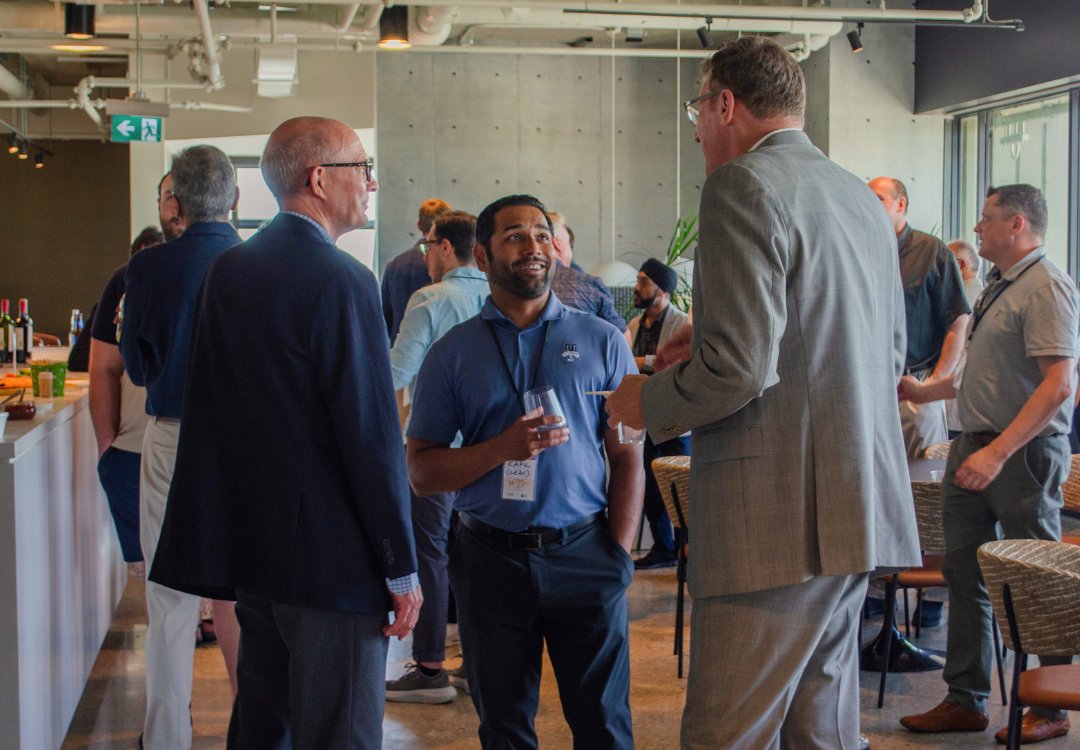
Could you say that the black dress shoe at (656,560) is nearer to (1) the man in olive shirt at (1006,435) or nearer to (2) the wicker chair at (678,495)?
(2) the wicker chair at (678,495)

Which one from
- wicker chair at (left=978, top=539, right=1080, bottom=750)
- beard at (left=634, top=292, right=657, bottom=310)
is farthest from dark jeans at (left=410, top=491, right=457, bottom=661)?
beard at (left=634, top=292, right=657, bottom=310)

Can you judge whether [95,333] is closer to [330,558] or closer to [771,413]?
[330,558]

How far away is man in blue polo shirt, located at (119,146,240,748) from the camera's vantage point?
3.39 m

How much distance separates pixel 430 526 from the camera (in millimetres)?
4434

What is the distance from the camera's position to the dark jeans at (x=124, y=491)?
13.2ft

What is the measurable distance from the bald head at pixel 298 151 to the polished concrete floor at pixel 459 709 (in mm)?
2254

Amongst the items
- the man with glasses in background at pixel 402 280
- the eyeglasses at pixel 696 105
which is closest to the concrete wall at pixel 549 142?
the man with glasses in background at pixel 402 280

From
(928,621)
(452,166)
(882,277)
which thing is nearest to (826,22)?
(452,166)

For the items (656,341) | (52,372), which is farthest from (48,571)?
(656,341)

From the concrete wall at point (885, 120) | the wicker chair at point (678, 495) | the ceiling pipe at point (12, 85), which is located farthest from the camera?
the ceiling pipe at point (12, 85)

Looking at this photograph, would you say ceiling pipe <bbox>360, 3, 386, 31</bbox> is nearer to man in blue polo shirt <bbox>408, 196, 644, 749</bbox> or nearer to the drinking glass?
man in blue polo shirt <bbox>408, 196, 644, 749</bbox>

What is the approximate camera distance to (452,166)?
12.6 meters

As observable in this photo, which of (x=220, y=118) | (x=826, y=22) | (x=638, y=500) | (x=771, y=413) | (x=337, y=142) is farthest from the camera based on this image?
(x=220, y=118)

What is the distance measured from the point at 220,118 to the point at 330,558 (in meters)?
11.0
